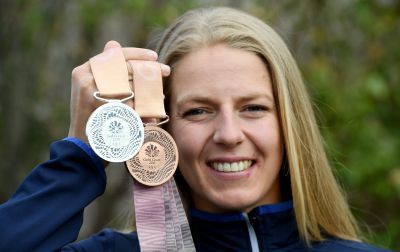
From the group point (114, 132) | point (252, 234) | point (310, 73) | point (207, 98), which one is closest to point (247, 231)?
point (252, 234)

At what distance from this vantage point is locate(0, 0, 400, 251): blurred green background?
4.83 metres

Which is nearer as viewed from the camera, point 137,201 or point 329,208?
point 137,201

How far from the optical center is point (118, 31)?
677 centimetres

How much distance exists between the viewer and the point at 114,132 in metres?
2.30

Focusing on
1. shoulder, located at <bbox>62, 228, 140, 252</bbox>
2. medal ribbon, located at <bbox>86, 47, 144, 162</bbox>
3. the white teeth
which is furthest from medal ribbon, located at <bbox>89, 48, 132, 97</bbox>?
shoulder, located at <bbox>62, 228, 140, 252</bbox>

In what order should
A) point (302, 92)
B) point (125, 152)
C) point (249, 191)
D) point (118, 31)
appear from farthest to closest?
point (118, 31) < point (302, 92) < point (249, 191) < point (125, 152)

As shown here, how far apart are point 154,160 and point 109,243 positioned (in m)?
0.52

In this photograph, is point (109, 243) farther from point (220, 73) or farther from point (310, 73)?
point (310, 73)

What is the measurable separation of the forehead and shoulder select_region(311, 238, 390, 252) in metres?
0.55

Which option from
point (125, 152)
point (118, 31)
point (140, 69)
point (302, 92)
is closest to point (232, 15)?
point (302, 92)

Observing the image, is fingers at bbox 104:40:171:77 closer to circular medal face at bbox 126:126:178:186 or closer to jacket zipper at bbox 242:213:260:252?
circular medal face at bbox 126:126:178:186

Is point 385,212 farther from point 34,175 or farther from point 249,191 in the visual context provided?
point 34,175

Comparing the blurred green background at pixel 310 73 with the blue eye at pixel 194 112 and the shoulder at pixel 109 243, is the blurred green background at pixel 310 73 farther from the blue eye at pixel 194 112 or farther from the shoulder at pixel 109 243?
the shoulder at pixel 109 243

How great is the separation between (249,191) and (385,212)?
310cm
